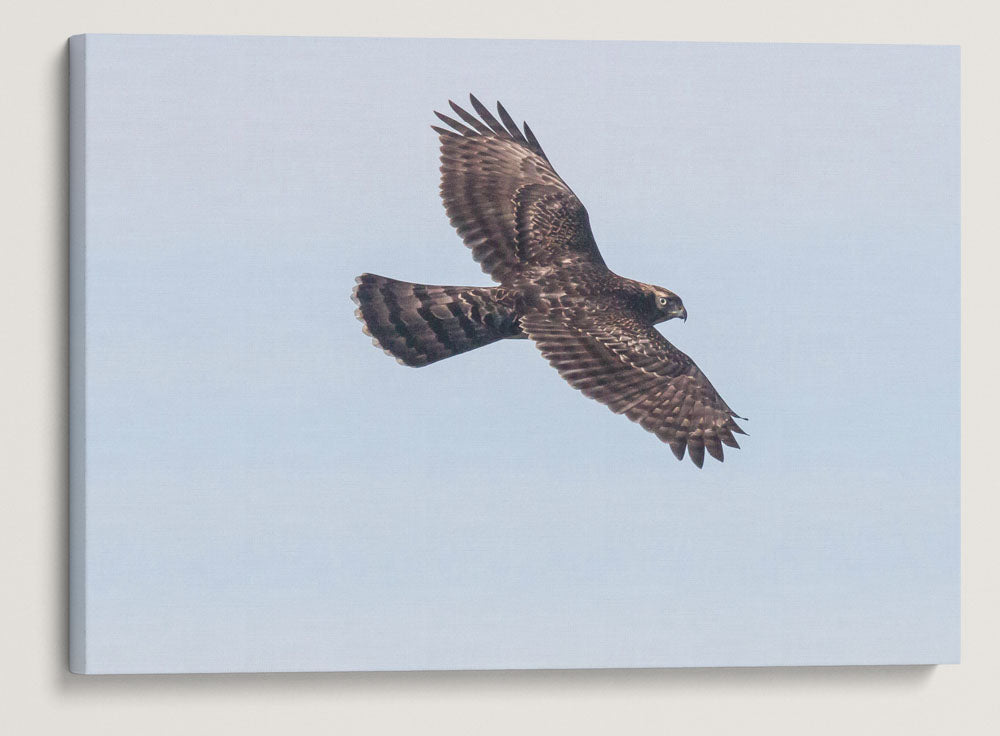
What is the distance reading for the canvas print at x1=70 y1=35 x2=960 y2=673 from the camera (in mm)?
2057

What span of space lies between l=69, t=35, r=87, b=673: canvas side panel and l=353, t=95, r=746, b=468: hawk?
440mm

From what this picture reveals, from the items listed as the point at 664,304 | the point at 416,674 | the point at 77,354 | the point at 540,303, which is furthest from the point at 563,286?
the point at 77,354

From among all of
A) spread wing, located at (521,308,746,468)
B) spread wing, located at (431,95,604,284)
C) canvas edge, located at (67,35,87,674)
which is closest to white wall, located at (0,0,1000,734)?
canvas edge, located at (67,35,87,674)

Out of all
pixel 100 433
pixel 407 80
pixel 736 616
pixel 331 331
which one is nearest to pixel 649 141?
pixel 407 80

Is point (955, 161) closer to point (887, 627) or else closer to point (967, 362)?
point (967, 362)

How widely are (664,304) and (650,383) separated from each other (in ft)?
0.42

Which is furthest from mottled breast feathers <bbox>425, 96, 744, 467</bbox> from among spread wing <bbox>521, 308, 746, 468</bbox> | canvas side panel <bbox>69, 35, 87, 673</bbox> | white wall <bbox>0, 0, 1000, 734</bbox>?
canvas side panel <bbox>69, 35, 87, 673</bbox>

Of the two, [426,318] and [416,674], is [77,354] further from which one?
[416,674]

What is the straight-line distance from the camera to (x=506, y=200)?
7.05ft

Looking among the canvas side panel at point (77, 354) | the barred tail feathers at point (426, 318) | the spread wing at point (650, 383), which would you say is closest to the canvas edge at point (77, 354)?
the canvas side panel at point (77, 354)

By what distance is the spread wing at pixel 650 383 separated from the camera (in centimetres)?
212

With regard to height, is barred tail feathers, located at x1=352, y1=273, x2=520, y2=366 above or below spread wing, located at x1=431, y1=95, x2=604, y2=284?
below

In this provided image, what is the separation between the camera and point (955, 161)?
2.17m

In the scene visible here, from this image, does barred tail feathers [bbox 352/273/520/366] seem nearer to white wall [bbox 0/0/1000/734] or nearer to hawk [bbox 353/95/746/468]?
hawk [bbox 353/95/746/468]
